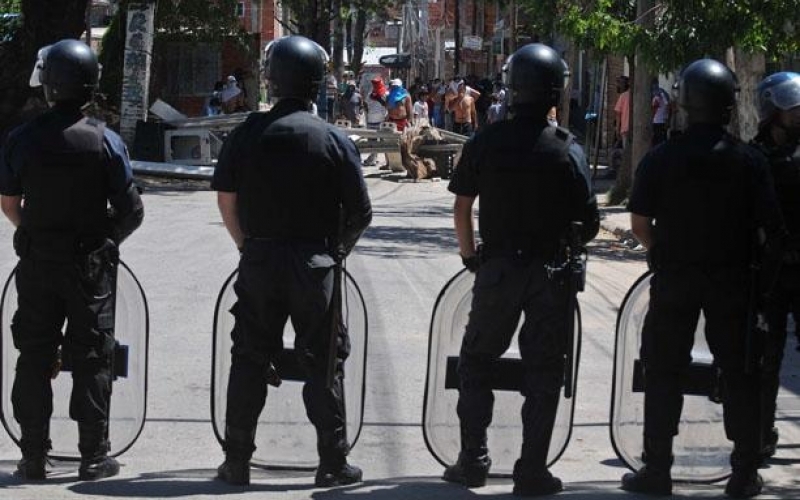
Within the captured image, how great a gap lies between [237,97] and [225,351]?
2940 cm

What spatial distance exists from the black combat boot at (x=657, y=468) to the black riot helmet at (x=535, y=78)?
1.47 metres

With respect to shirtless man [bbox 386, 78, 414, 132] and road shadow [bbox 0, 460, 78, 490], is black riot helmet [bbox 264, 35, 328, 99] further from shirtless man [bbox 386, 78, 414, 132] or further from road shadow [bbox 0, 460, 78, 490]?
shirtless man [bbox 386, 78, 414, 132]

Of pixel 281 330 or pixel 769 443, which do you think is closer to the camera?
pixel 281 330

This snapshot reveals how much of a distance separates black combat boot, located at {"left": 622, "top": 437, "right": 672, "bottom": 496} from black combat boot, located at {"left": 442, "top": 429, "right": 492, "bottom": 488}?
2.16 ft

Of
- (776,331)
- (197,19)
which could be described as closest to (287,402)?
(776,331)

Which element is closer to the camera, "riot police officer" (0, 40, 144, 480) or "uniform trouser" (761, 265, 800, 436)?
"riot police officer" (0, 40, 144, 480)

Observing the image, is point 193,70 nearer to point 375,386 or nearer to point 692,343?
point 375,386

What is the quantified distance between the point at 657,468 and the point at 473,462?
2.52 feet

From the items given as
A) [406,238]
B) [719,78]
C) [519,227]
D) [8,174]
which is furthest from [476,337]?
[406,238]

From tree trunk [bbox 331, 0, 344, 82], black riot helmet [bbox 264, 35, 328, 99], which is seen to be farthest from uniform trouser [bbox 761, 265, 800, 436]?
tree trunk [bbox 331, 0, 344, 82]

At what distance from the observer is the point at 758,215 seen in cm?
618

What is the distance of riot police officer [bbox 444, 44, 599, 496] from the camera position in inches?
245

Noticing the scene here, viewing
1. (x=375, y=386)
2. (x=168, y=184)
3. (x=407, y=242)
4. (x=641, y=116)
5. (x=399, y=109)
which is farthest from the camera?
(x=399, y=109)

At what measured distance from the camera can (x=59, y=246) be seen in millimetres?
6328
